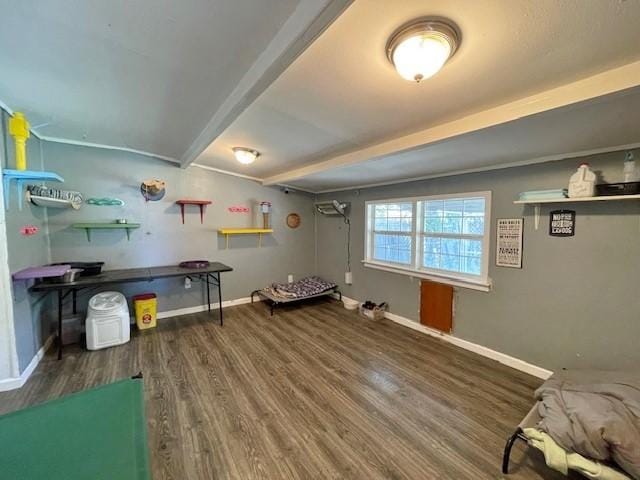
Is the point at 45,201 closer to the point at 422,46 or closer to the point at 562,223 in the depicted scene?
the point at 422,46

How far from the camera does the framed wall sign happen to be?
8.87 feet

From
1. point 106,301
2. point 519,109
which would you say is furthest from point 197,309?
point 519,109

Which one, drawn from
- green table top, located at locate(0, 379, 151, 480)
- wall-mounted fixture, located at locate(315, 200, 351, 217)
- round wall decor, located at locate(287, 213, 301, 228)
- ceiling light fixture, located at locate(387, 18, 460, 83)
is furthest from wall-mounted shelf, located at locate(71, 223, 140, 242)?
ceiling light fixture, located at locate(387, 18, 460, 83)

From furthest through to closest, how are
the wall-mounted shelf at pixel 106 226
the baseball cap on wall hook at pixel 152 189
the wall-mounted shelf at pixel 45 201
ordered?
the baseball cap on wall hook at pixel 152 189
the wall-mounted shelf at pixel 106 226
the wall-mounted shelf at pixel 45 201

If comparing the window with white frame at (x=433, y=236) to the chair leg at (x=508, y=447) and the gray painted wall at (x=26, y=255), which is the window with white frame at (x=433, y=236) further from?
the gray painted wall at (x=26, y=255)

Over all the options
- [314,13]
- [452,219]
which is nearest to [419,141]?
[314,13]

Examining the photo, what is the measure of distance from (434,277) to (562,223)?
142 centimetres

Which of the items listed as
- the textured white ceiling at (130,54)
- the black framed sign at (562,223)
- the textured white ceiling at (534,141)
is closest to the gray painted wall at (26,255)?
the textured white ceiling at (130,54)

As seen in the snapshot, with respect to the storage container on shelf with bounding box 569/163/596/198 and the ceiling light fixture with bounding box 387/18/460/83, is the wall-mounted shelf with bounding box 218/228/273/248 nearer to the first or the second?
the ceiling light fixture with bounding box 387/18/460/83

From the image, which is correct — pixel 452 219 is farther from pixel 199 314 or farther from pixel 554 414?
pixel 199 314

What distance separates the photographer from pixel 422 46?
116 centimetres

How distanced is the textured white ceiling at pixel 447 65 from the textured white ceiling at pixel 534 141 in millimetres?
120

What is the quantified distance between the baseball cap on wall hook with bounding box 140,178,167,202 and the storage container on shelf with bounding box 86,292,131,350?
140cm

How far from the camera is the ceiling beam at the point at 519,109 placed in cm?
124
